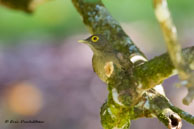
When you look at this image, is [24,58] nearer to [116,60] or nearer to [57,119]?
[57,119]

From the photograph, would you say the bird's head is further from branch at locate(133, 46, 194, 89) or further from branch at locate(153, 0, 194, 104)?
branch at locate(153, 0, 194, 104)

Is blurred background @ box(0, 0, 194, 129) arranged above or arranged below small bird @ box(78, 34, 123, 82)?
above

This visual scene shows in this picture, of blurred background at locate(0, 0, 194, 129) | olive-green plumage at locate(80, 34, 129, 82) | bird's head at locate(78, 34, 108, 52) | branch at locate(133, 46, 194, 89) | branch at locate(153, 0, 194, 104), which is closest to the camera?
branch at locate(153, 0, 194, 104)

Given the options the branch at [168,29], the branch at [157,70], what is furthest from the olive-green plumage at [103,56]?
the branch at [168,29]

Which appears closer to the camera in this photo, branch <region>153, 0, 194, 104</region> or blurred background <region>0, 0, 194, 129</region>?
branch <region>153, 0, 194, 104</region>

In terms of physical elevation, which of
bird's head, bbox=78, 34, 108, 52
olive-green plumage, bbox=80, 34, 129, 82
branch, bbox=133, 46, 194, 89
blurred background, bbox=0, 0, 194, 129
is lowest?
branch, bbox=133, 46, 194, 89

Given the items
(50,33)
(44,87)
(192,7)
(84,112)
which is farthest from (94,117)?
(192,7)

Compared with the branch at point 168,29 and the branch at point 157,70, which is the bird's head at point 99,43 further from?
the branch at point 168,29

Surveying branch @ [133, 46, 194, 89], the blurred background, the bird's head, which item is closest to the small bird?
the bird's head

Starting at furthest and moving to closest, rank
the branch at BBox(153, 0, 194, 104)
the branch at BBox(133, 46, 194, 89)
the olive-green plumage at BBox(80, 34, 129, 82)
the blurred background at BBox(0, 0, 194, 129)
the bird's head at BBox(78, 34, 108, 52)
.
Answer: the blurred background at BBox(0, 0, 194, 129) → the bird's head at BBox(78, 34, 108, 52) → the olive-green plumage at BBox(80, 34, 129, 82) → the branch at BBox(133, 46, 194, 89) → the branch at BBox(153, 0, 194, 104)
